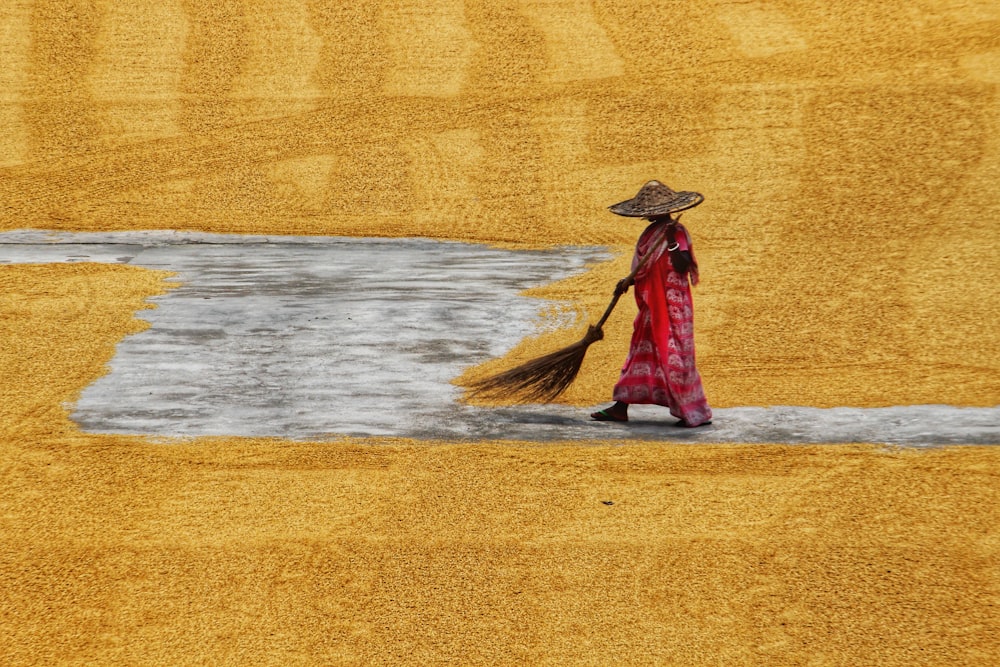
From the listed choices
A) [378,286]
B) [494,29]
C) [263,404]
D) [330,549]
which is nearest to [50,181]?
[378,286]

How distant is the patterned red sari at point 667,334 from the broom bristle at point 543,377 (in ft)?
1.50

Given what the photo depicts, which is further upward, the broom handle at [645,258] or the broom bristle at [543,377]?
the broom handle at [645,258]

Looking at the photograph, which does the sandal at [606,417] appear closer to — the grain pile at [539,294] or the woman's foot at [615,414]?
the woman's foot at [615,414]

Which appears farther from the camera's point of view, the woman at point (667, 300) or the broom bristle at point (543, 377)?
the broom bristle at point (543, 377)

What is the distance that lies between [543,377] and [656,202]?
145 centimetres

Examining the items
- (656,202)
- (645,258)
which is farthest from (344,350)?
(656,202)

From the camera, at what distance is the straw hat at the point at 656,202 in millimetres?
7727

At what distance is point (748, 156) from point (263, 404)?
9196mm

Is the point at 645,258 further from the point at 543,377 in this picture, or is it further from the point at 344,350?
the point at 344,350

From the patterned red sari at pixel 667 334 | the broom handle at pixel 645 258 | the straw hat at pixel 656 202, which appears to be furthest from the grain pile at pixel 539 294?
the straw hat at pixel 656 202

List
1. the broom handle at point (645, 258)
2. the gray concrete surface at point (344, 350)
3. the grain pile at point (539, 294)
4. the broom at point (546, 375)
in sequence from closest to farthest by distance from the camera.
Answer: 1. the grain pile at point (539, 294)
2. the broom handle at point (645, 258)
3. the gray concrete surface at point (344, 350)
4. the broom at point (546, 375)

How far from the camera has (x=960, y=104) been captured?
649 inches

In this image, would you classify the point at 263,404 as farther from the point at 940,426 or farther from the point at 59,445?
the point at 940,426

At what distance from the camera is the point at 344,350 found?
9875mm
